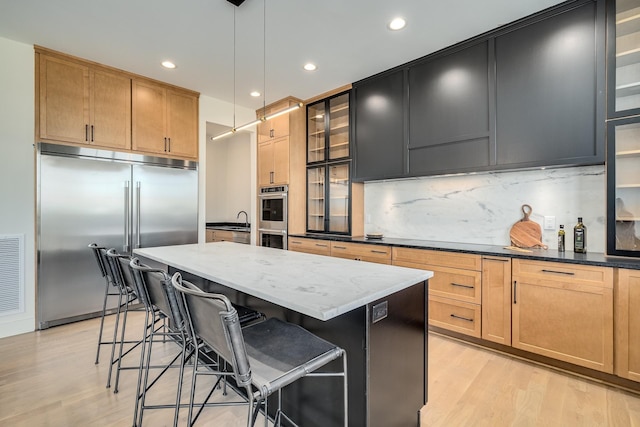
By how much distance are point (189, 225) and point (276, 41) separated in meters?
2.56

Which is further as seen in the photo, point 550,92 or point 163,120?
point 163,120

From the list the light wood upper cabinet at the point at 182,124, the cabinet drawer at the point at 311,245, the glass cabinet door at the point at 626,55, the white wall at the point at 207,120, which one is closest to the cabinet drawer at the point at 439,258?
the cabinet drawer at the point at 311,245

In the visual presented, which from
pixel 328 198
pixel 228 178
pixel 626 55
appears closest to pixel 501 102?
pixel 626 55

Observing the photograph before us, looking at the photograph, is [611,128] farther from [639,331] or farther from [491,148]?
[639,331]

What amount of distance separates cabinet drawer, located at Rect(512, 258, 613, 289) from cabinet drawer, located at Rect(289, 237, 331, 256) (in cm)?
203

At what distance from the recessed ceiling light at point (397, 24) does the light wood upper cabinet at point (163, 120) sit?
2828 millimetres

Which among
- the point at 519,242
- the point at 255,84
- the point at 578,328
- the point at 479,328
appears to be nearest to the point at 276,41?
the point at 255,84

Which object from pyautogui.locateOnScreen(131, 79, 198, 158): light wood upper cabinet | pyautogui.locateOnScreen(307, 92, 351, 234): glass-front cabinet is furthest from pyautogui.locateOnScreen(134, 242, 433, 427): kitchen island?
pyautogui.locateOnScreen(131, 79, 198, 158): light wood upper cabinet

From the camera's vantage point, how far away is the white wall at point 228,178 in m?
6.09

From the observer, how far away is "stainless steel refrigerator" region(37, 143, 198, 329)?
3062 mm

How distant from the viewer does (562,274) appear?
2189 millimetres

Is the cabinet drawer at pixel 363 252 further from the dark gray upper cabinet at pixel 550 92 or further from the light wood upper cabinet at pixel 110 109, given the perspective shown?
the light wood upper cabinet at pixel 110 109

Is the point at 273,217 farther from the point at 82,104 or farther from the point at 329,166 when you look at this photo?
the point at 82,104

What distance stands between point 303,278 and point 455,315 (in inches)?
74.8
